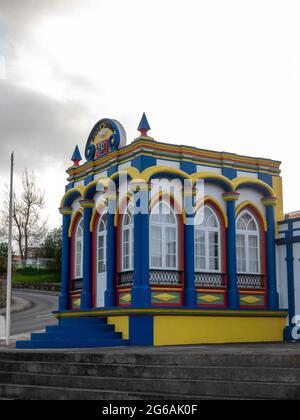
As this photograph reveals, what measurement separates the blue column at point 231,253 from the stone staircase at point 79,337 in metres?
3.16

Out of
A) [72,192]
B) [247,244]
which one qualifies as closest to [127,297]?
[247,244]

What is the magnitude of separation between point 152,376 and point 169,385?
54 cm

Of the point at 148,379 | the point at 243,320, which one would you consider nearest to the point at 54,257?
the point at 243,320

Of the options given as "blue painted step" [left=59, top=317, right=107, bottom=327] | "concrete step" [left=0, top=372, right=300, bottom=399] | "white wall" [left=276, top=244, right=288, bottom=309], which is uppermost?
"white wall" [left=276, top=244, right=288, bottom=309]

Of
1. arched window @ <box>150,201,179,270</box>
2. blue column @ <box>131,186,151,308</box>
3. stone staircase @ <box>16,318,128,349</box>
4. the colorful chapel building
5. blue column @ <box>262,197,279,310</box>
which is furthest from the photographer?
blue column @ <box>262,197,279,310</box>

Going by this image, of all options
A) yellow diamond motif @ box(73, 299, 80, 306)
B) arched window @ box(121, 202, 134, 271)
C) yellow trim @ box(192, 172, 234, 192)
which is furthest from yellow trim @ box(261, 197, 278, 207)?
yellow diamond motif @ box(73, 299, 80, 306)

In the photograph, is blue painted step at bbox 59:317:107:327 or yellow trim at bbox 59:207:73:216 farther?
yellow trim at bbox 59:207:73:216

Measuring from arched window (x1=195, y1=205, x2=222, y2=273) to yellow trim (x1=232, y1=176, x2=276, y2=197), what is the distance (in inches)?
40.4

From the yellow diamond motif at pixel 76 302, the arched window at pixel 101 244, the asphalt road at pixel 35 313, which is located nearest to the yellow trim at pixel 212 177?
the arched window at pixel 101 244

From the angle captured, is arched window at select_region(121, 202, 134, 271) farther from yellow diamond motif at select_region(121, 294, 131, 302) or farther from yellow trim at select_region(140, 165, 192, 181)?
yellow trim at select_region(140, 165, 192, 181)

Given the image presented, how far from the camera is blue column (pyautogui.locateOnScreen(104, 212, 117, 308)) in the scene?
53.0ft

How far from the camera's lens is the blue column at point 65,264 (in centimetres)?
1852

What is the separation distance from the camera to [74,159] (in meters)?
19.2

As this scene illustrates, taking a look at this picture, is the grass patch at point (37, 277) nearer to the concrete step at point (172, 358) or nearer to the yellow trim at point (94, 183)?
the yellow trim at point (94, 183)
